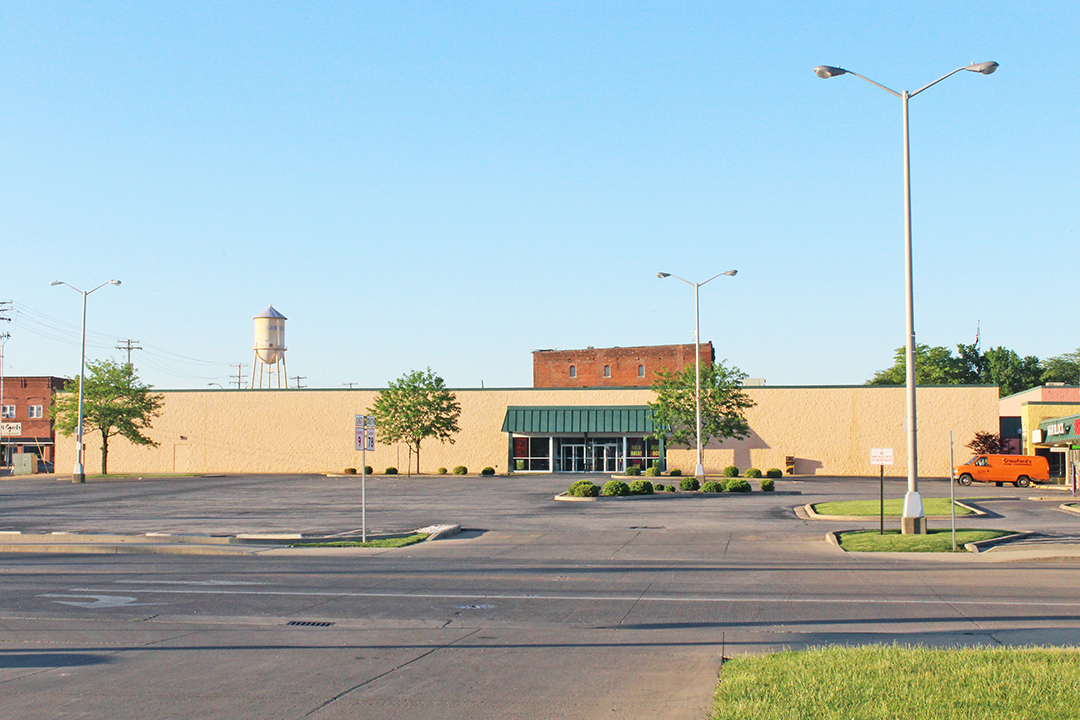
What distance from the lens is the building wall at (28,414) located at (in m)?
96.8

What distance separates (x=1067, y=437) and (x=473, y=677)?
51535 millimetres

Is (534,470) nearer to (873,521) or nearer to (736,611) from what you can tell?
(873,521)

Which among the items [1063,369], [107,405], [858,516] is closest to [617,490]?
[858,516]

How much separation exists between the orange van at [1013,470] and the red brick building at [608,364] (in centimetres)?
4442

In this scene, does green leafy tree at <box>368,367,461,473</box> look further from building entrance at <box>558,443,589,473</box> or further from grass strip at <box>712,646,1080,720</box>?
grass strip at <box>712,646,1080,720</box>

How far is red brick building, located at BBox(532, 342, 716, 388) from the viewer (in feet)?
321

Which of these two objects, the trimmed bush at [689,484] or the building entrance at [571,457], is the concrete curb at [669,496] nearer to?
the trimmed bush at [689,484]

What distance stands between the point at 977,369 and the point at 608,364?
47.0 metres

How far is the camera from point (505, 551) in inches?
862

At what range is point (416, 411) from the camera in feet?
213

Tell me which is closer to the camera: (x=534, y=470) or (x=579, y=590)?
(x=579, y=590)

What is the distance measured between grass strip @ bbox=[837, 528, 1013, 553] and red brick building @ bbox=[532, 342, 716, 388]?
2859 inches

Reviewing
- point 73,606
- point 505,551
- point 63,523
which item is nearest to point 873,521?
point 505,551

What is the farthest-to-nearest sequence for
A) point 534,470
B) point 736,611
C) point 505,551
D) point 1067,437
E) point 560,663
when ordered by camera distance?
point 534,470
point 1067,437
point 505,551
point 736,611
point 560,663
